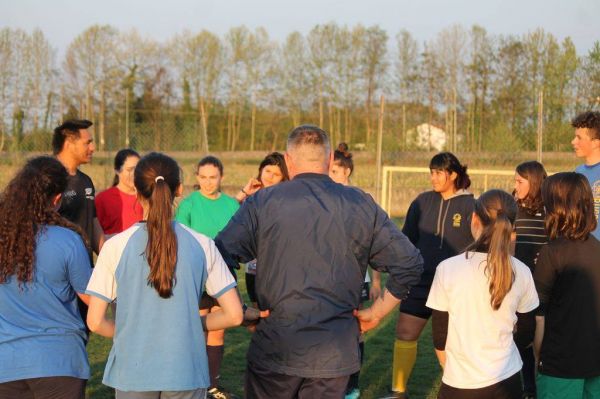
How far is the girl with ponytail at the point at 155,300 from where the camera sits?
298 centimetres

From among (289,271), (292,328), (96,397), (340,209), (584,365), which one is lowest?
(96,397)

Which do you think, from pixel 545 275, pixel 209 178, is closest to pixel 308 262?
pixel 545 275

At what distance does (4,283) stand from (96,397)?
8.77ft

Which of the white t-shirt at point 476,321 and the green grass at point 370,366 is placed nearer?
the white t-shirt at point 476,321

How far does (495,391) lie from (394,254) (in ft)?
2.77

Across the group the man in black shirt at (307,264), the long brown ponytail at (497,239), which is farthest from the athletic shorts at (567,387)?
the man in black shirt at (307,264)

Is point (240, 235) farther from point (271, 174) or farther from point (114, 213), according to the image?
point (114, 213)

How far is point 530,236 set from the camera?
17.3 feet

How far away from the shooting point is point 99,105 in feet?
75.4

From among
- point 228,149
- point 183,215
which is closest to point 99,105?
point 228,149

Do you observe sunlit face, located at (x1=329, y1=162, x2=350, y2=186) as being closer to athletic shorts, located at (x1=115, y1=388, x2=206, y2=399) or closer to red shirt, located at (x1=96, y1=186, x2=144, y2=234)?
red shirt, located at (x1=96, y1=186, x2=144, y2=234)

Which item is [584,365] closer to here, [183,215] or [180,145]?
[183,215]

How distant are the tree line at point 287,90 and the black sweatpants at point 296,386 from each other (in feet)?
45.4

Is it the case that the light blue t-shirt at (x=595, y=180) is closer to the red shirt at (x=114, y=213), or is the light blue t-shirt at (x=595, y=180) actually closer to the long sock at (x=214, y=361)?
the long sock at (x=214, y=361)
